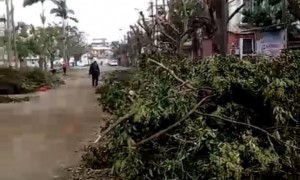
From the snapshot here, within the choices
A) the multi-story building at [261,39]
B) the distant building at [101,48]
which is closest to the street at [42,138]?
the multi-story building at [261,39]

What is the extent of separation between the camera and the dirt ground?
782 centimetres

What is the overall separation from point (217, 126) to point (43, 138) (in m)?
5.59

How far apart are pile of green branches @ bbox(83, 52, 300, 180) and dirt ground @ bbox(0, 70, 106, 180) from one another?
1.79m

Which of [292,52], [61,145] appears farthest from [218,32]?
[292,52]

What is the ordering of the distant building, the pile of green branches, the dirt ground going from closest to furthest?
the pile of green branches → the dirt ground → the distant building

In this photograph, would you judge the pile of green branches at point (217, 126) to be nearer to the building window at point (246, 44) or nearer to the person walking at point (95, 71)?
the building window at point (246, 44)

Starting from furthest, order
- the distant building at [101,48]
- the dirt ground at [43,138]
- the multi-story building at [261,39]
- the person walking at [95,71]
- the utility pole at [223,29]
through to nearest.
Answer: the distant building at [101,48]
the person walking at [95,71]
the multi-story building at [261,39]
the utility pole at [223,29]
the dirt ground at [43,138]

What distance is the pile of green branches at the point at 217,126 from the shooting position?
18.8 feet

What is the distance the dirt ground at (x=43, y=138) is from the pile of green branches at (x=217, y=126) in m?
1.79

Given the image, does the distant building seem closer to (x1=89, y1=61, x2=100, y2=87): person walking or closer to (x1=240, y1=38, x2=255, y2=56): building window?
(x1=89, y1=61, x2=100, y2=87): person walking

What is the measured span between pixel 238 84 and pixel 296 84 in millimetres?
617

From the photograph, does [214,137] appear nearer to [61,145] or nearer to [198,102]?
[198,102]

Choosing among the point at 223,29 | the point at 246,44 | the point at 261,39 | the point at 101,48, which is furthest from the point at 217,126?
the point at 101,48

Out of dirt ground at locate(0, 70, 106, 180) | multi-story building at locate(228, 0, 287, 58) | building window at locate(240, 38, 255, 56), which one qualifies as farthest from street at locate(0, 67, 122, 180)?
building window at locate(240, 38, 255, 56)
